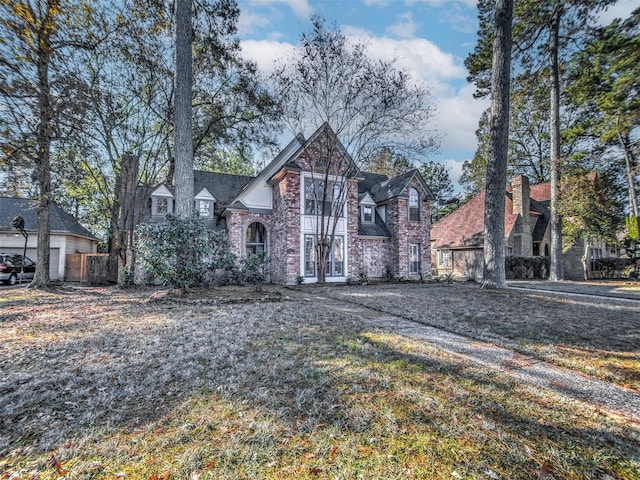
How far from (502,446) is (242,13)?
17.7 m

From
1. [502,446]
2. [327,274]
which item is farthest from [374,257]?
[502,446]

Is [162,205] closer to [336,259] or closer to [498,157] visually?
[336,259]

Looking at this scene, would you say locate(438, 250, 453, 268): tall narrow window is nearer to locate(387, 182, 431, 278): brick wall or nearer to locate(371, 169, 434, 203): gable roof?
locate(387, 182, 431, 278): brick wall

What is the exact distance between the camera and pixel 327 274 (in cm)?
1538

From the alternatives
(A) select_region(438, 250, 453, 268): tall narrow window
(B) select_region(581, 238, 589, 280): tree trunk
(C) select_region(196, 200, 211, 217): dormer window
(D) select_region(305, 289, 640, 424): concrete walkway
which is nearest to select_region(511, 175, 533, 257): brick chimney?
(B) select_region(581, 238, 589, 280): tree trunk

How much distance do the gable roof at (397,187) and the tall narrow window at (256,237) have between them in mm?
7462

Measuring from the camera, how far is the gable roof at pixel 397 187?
17273 millimetres

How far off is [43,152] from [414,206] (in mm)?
17055

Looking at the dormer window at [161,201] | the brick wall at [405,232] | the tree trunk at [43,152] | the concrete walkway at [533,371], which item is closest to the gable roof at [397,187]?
the brick wall at [405,232]

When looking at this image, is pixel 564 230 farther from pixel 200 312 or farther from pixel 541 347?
pixel 200 312

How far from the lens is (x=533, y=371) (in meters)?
3.56

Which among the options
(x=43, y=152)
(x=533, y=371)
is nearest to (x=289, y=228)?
(x=43, y=152)

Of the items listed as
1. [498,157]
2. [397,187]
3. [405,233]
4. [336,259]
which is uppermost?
[397,187]

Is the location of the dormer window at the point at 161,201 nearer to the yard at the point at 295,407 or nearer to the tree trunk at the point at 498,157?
the yard at the point at 295,407
